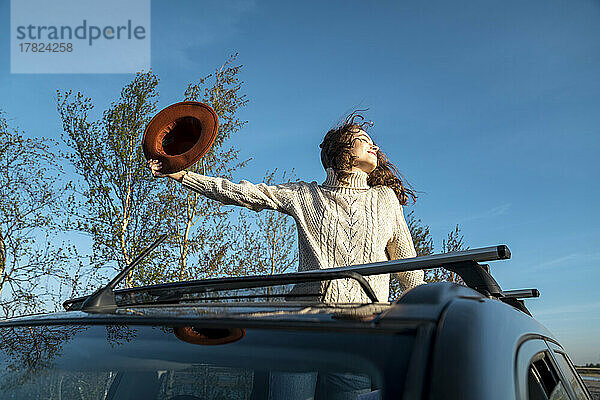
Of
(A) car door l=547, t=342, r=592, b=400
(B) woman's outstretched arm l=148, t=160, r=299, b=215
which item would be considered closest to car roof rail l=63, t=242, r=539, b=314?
(A) car door l=547, t=342, r=592, b=400

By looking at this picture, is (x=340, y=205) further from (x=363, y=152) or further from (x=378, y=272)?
(x=378, y=272)

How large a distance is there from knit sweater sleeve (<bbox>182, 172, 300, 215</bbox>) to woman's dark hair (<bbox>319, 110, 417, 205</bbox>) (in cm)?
29

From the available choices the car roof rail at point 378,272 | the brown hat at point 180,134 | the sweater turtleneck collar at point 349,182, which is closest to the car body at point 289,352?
the car roof rail at point 378,272

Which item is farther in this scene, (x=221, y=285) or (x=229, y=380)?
(x=221, y=285)

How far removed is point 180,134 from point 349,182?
925 mm

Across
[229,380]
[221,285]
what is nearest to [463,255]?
[221,285]

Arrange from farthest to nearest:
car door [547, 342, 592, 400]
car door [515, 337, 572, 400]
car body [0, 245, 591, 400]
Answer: car door [547, 342, 592, 400] → car door [515, 337, 572, 400] → car body [0, 245, 591, 400]

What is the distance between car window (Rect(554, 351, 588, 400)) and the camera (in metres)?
1.67

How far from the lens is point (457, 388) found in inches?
33.9

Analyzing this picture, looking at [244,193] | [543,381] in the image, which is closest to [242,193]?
[244,193]

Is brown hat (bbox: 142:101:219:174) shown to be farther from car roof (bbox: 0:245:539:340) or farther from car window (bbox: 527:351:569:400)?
car window (bbox: 527:351:569:400)

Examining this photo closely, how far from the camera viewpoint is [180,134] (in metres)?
3.18

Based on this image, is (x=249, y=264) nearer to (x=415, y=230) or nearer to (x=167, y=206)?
(x=167, y=206)

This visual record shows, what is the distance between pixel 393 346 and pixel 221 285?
0.75 metres
